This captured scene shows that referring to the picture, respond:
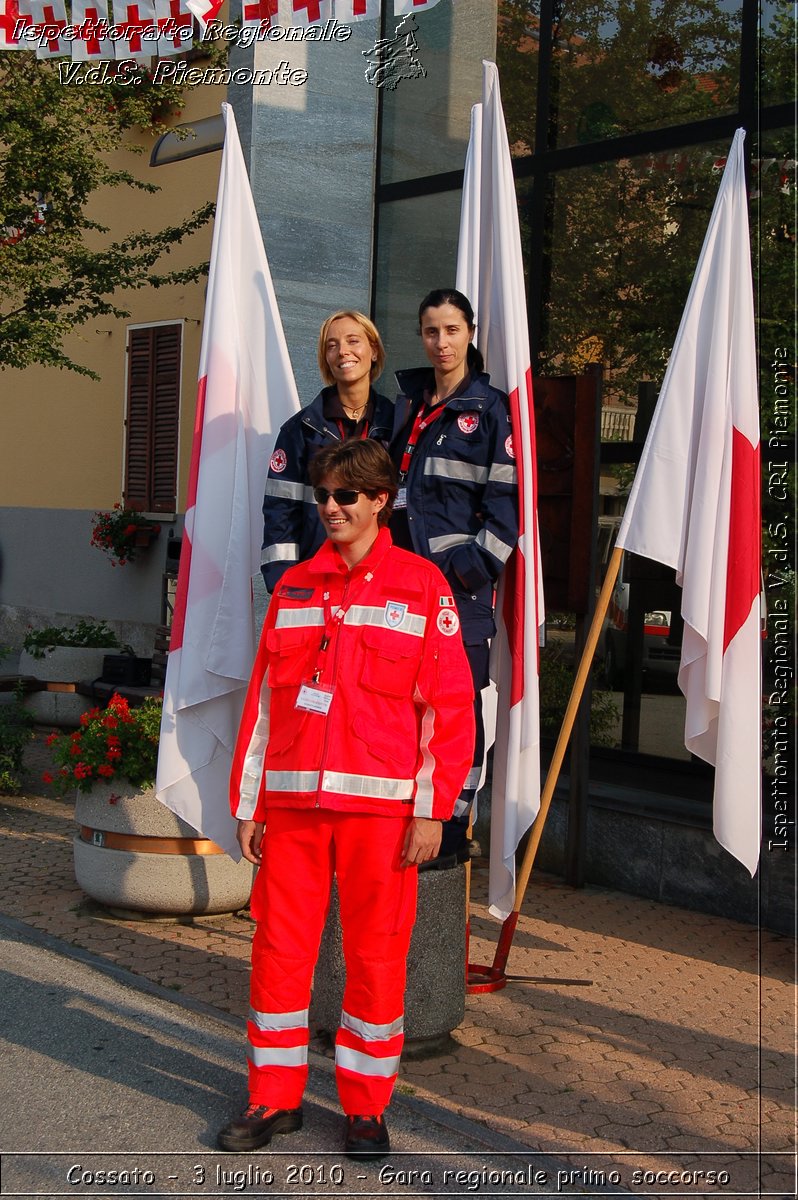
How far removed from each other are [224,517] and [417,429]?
47.0 inches

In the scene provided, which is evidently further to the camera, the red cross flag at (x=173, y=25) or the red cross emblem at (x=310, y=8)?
the red cross flag at (x=173, y=25)

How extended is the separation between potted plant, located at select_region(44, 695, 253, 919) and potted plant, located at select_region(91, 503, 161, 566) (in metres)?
7.82

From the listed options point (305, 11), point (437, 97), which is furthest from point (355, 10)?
point (437, 97)

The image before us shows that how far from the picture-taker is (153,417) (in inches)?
562

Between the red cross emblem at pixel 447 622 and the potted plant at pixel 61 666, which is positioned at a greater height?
the red cross emblem at pixel 447 622

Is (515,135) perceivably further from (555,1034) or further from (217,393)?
(555,1034)

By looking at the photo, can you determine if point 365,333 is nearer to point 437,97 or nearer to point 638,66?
point 638,66

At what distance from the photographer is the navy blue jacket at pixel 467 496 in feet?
15.2

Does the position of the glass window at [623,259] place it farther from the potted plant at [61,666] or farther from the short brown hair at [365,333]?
the potted plant at [61,666]

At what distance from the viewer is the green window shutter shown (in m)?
14.0

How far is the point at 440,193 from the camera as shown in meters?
8.97

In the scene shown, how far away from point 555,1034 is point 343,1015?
139 cm

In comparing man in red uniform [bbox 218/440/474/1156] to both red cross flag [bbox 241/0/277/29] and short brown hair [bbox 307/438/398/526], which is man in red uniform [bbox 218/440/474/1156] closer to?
short brown hair [bbox 307/438/398/526]

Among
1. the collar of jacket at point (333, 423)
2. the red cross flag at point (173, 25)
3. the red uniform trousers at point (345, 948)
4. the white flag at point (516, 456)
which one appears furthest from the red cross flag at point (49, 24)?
the red uniform trousers at point (345, 948)
